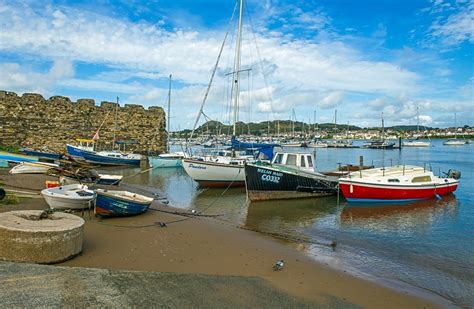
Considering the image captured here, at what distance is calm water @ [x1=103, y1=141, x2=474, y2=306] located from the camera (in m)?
9.18

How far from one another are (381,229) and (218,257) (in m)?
7.70

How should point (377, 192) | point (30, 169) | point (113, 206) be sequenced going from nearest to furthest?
point (113, 206) < point (377, 192) < point (30, 169)

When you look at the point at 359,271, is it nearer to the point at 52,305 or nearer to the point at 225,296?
the point at 225,296

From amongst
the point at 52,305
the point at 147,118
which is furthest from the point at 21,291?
the point at 147,118

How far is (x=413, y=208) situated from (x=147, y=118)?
3056cm

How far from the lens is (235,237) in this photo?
37.1 ft

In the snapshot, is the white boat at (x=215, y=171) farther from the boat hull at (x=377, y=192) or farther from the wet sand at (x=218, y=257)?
the wet sand at (x=218, y=257)

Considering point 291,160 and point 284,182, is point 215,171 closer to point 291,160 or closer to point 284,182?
point 291,160

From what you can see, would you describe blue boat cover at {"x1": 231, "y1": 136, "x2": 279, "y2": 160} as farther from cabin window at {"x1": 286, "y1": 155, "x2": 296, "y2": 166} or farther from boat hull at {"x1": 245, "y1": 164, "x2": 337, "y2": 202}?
boat hull at {"x1": 245, "y1": 164, "x2": 337, "y2": 202}

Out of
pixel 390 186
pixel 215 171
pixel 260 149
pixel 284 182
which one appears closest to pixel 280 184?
pixel 284 182

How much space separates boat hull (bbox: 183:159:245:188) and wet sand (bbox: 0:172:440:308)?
9.73 metres

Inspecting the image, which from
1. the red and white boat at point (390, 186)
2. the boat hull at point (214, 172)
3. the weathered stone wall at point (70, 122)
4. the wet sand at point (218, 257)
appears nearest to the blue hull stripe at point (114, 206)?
the wet sand at point (218, 257)

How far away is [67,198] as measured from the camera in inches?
460

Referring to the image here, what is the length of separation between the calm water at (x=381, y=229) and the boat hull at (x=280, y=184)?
0.54 m
